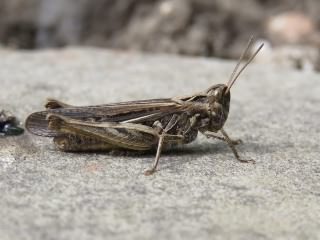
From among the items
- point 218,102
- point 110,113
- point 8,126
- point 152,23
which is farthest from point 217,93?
point 152,23

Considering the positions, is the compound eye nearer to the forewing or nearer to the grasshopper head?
the grasshopper head

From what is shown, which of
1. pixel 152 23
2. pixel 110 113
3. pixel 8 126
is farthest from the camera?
pixel 152 23

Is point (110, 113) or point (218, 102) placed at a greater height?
point (218, 102)

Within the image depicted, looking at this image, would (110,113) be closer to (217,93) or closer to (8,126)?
(217,93)

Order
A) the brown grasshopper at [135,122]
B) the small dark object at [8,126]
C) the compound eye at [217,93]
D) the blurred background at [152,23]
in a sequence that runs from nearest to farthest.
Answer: the brown grasshopper at [135,122] → the compound eye at [217,93] → the small dark object at [8,126] → the blurred background at [152,23]

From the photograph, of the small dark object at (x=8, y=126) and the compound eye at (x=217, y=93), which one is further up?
the compound eye at (x=217, y=93)

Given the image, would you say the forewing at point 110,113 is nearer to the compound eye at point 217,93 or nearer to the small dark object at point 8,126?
the compound eye at point 217,93

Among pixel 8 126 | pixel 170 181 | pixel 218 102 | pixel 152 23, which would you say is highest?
pixel 218 102

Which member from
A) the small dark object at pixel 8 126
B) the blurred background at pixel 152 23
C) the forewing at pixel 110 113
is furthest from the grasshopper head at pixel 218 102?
the blurred background at pixel 152 23
